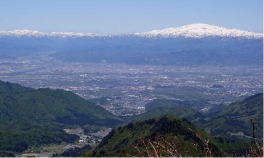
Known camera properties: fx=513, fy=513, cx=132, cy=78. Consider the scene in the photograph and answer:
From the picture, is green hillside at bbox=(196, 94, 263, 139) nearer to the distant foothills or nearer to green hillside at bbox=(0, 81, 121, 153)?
the distant foothills

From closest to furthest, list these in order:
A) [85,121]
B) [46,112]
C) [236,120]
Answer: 1. [236,120]
2. [85,121]
3. [46,112]

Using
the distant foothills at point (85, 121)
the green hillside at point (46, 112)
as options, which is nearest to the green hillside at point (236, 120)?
the distant foothills at point (85, 121)

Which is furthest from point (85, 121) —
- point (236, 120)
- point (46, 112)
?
point (236, 120)

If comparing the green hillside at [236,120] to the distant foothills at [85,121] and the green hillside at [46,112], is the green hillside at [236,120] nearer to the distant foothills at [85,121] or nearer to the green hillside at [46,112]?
the distant foothills at [85,121]

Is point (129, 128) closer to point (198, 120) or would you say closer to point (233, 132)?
point (233, 132)

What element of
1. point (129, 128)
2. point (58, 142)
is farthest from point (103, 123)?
point (129, 128)

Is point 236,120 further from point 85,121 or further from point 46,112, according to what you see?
point 46,112
